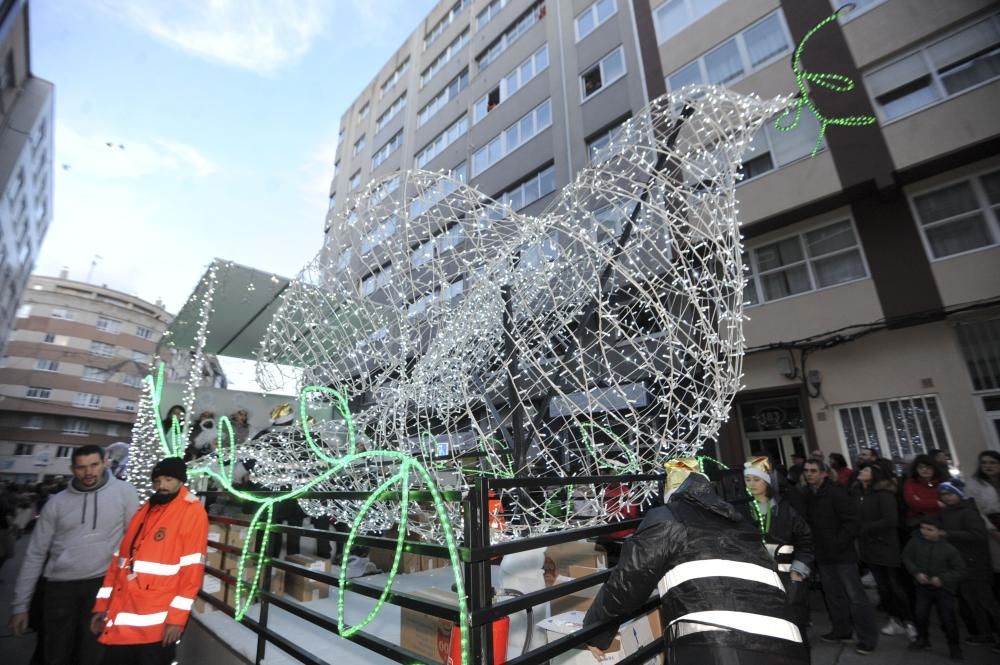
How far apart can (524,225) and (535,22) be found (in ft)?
53.4

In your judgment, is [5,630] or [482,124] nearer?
[5,630]

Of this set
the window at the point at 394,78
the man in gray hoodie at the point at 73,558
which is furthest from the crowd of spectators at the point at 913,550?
the window at the point at 394,78

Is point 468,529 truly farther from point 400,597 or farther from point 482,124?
point 482,124

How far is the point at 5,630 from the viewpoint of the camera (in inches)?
188

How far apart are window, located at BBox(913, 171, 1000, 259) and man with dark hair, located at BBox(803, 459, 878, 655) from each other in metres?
6.31

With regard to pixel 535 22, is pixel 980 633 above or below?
below

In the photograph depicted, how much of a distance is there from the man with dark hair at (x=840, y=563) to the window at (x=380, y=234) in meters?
4.59

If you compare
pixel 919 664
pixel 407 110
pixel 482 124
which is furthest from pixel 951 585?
pixel 407 110

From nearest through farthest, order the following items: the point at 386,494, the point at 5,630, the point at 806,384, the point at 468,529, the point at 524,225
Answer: the point at 468,529
the point at 386,494
the point at 524,225
the point at 5,630
the point at 806,384

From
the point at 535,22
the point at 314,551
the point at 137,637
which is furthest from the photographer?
the point at 535,22

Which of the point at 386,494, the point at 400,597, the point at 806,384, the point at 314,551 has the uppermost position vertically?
the point at 806,384

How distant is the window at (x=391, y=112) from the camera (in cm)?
2292

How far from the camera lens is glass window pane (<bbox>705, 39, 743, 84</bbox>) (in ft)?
32.7

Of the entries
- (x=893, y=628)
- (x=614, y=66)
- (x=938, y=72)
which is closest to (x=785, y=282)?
(x=938, y=72)
